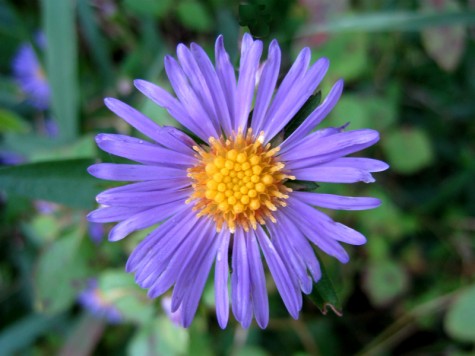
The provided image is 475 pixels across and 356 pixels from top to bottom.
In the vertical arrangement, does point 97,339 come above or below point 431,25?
below

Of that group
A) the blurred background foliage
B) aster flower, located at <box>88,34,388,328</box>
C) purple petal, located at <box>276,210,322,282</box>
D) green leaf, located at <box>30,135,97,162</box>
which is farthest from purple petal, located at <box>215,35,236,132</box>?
green leaf, located at <box>30,135,97,162</box>

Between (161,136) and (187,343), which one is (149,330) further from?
(161,136)

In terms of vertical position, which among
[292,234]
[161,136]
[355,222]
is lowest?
[355,222]

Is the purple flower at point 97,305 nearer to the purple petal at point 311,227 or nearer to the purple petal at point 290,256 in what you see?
the purple petal at point 290,256

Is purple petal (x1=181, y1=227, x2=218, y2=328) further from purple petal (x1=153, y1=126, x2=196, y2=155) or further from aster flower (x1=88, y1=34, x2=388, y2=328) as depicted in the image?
purple petal (x1=153, y1=126, x2=196, y2=155)

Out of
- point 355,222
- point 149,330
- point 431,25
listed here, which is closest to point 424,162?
point 355,222

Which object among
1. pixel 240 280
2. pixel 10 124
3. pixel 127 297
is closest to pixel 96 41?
pixel 10 124
